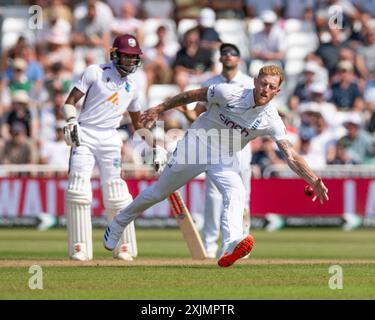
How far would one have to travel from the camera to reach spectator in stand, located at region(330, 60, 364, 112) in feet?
69.6

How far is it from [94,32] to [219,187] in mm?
12169

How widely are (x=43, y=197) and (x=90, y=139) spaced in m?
7.26

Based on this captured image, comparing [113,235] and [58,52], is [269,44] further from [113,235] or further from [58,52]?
[113,235]

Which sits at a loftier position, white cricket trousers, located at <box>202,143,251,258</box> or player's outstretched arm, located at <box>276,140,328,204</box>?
player's outstretched arm, located at <box>276,140,328,204</box>

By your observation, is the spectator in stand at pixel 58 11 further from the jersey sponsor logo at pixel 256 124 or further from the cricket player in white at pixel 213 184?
the jersey sponsor logo at pixel 256 124

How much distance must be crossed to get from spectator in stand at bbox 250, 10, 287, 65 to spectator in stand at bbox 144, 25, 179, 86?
1.60 metres

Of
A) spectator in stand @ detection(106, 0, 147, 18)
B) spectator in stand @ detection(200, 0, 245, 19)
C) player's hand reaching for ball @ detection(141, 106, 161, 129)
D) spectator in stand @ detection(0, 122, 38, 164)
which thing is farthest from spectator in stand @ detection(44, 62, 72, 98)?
player's hand reaching for ball @ detection(141, 106, 161, 129)

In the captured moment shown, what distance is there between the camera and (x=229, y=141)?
10.9m

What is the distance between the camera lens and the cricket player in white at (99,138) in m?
11.8

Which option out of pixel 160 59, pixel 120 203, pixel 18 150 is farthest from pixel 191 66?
pixel 120 203
